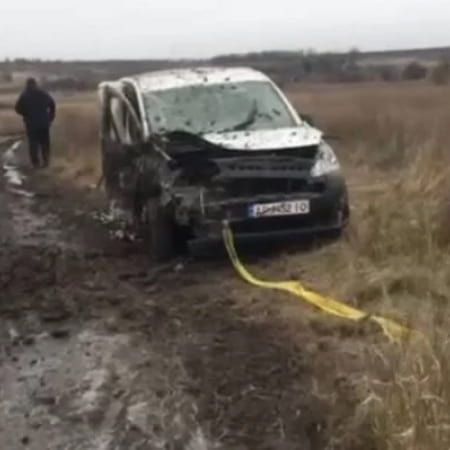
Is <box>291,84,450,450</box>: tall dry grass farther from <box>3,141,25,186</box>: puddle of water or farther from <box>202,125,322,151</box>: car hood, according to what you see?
<box>3,141,25,186</box>: puddle of water

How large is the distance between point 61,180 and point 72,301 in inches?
473

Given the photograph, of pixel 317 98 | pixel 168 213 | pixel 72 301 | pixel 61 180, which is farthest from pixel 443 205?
pixel 317 98

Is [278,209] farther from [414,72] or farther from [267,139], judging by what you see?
[414,72]

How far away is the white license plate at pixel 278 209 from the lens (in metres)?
10.4

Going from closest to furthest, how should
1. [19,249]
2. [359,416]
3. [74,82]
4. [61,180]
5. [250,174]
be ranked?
[359,416]
[250,174]
[19,249]
[61,180]
[74,82]

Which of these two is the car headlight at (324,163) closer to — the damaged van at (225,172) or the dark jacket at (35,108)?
the damaged van at (225,172)

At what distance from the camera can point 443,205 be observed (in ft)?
34.4

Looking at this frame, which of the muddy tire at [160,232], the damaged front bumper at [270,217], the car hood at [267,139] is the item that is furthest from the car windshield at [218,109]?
the damaged front bumper at [270,217]

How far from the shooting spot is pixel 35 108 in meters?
22.7

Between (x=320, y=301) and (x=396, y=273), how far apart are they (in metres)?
0.63

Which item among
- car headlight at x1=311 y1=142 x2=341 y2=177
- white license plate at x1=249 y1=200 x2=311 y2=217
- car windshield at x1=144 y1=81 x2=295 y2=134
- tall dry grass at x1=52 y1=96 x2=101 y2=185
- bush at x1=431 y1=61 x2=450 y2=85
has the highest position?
car windshield at x1=144 y1=81 x2=295 y2=134

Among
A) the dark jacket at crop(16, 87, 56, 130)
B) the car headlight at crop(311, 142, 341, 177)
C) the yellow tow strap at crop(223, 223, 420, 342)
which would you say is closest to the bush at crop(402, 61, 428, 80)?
the dark jacket at crop(16, 87, 56, 130)

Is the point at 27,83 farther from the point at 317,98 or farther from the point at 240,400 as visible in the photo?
the point at 240,400

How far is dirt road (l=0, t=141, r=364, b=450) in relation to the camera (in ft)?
20.0
